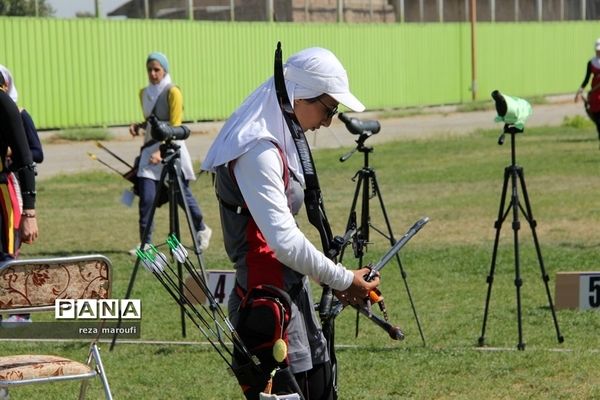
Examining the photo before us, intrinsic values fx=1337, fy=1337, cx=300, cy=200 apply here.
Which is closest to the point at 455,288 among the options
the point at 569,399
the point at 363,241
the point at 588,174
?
the point at 569,399

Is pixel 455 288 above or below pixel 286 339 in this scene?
below

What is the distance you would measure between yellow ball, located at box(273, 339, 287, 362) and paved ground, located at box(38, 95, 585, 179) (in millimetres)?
18222

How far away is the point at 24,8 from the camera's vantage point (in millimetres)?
31031

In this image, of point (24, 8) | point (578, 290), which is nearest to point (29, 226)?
point (578, 290)

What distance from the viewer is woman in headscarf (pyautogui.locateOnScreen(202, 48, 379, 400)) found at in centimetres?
502

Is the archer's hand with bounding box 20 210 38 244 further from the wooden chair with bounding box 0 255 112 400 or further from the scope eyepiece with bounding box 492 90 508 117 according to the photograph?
the scope eyepiece with bounding box 492 90 508 117

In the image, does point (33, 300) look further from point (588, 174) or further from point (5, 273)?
point (588, 174)

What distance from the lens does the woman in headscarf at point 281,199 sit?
502 centimetres

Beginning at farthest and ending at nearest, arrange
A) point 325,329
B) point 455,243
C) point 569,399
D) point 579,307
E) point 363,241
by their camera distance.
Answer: point 455,243 < point 579,307 < point 569,399 < point 363,241 < point 325,329

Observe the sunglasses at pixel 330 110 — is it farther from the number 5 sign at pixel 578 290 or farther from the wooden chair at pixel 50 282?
the number 5 sign at pixel 578 290

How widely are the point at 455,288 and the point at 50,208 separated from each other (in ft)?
26.5

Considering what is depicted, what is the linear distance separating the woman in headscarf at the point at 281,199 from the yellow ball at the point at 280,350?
146mm

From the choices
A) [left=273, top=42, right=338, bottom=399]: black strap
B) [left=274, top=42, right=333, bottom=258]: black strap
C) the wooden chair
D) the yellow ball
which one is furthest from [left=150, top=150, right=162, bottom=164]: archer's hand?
the yellow ball

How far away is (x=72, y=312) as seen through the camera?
6.28m
